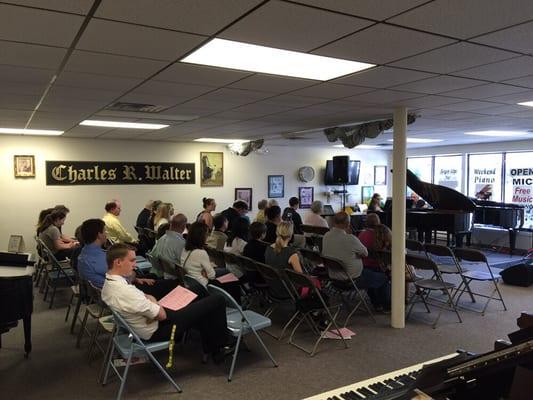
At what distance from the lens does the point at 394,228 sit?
493 centimetres

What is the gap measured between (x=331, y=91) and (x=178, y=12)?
7.56ft

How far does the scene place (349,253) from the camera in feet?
16.4

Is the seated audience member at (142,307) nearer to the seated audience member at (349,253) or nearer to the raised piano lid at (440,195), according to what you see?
the seated audience member at (349,253)

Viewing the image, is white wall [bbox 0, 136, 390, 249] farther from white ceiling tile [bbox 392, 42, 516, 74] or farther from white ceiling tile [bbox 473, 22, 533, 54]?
white ceiling tile [bbox 473, 22, 533, 54]

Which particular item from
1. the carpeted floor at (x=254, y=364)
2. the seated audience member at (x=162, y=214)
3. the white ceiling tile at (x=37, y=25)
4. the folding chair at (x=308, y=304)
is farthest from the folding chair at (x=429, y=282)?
the white ceiling tile at (x=37, y=25)

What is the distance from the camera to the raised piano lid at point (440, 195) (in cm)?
822

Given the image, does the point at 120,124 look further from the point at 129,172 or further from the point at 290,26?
the point at 290,26

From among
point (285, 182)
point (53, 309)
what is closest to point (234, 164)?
point (285, 182)

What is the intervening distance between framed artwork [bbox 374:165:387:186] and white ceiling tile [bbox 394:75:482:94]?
29.6ft

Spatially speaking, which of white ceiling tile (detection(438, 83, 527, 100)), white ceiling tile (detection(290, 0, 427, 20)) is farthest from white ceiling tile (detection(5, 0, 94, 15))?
white ceiling tile (detection(438, 83, 527, 100))

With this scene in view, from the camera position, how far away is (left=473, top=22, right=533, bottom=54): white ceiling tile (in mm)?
2324

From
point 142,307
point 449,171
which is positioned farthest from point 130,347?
point 449,171

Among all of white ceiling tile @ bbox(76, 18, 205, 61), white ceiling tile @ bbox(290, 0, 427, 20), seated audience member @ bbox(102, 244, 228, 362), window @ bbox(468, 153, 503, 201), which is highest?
white ceiling tile @ bbox(76, 18, 205, 61)

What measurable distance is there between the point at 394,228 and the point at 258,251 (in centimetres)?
165
